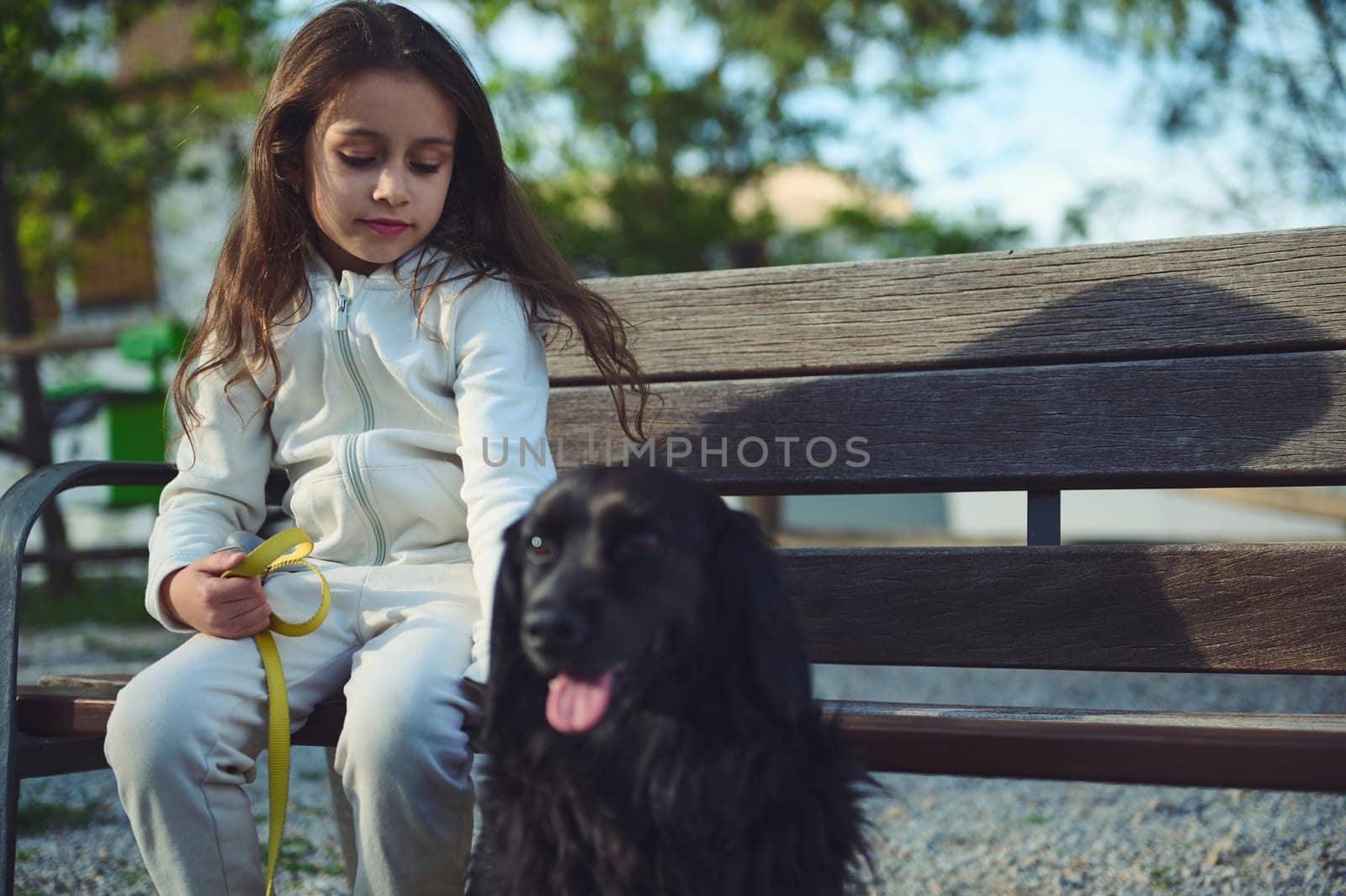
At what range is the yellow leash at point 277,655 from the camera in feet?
6.32

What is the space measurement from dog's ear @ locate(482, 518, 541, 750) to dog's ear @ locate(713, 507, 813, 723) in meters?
0.30

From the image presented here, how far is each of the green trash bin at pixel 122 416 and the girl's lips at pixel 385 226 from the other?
16.2 ft

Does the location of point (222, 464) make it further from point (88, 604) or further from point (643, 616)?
point (88, 604)

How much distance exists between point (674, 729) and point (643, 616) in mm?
179

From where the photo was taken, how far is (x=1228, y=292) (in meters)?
2.23

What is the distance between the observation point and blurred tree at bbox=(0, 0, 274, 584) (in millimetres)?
7793

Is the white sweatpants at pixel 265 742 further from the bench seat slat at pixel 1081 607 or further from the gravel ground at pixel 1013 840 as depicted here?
the gravel ground at pixel 1013 840

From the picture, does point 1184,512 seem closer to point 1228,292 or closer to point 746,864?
point 1228,292

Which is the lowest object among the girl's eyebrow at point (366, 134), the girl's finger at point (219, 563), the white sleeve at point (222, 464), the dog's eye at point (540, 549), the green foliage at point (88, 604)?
the green foliage at point (88, 604)

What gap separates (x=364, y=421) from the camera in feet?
7.57

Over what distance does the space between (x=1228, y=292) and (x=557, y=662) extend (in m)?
1.50

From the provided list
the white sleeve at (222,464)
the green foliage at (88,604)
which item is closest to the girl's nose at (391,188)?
the white sleeve at (222,464)

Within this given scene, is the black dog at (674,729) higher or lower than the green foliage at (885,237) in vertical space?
lower

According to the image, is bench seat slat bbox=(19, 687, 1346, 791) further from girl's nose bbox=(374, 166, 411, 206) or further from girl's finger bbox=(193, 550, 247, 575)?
girl's nose bbox=(374, 166, 411, 206)
